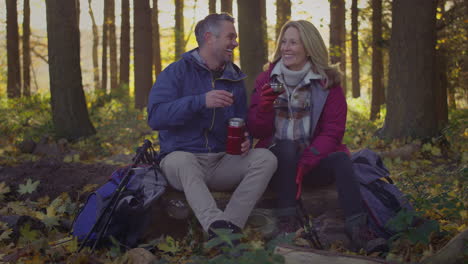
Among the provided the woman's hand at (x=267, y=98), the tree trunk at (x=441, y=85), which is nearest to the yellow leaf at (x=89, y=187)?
the woman's hand at (x=267, y=98)

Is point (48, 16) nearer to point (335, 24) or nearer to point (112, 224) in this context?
point (112, 224)

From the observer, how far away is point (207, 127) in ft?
13.6

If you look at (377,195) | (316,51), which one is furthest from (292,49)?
(377,195)

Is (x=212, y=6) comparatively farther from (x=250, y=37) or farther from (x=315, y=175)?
(x=315, y=175)

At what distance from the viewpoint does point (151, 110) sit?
4.06 meters

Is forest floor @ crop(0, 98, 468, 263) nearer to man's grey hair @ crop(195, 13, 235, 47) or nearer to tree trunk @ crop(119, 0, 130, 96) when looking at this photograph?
man's grey hair @ crop(195, 13, 235, 47)

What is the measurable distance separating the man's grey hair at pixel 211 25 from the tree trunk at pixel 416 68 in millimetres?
4158

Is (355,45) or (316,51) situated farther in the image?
(355,45)

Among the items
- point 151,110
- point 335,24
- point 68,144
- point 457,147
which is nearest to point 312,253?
point 151,110

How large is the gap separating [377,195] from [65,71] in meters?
6.73

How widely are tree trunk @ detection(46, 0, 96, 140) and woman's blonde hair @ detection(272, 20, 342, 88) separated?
18.8ft

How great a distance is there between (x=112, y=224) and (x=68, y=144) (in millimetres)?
5570

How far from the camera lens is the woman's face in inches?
168

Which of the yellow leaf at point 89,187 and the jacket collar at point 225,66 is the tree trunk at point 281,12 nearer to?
the yellow leaf at point 89,187
